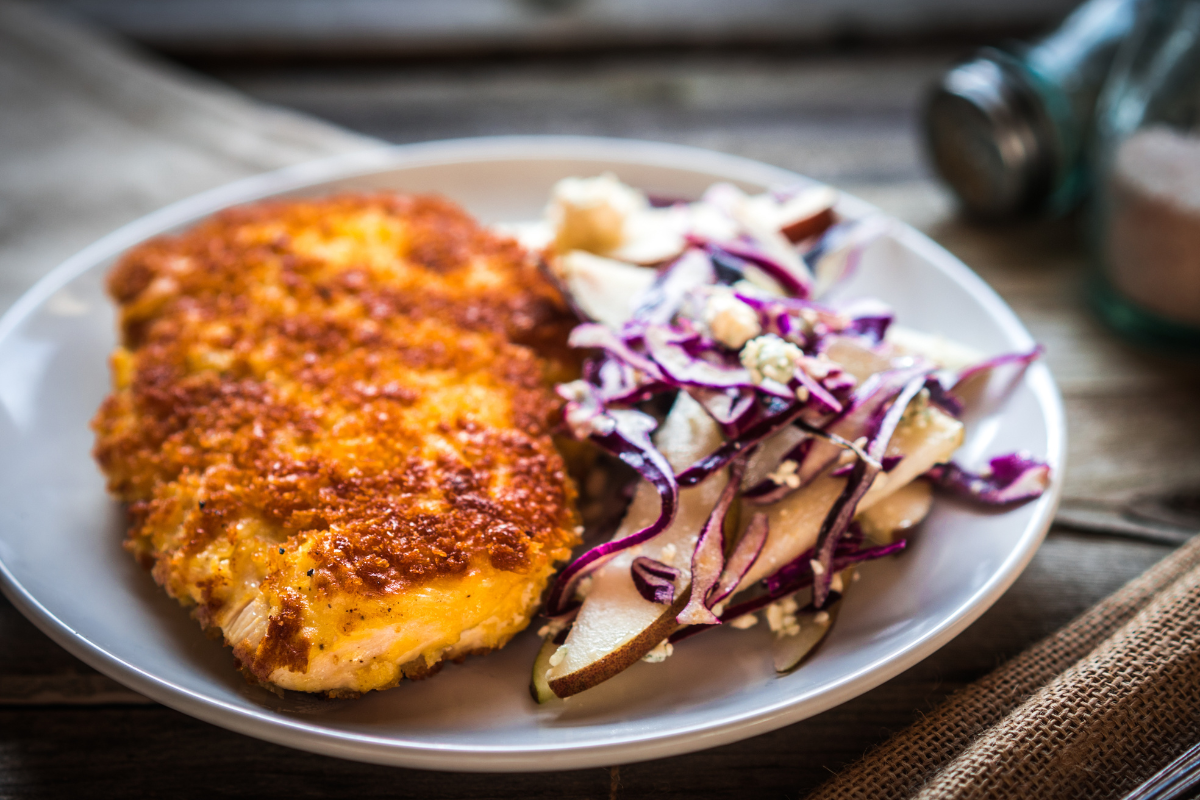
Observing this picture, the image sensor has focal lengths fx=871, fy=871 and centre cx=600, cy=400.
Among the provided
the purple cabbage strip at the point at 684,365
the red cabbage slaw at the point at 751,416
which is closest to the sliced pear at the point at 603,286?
the red cabbage slaw at the point at 751,416

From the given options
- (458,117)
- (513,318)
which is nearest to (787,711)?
(513,318)

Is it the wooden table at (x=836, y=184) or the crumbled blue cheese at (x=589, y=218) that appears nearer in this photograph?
the wooden table at (x=836, y=184)

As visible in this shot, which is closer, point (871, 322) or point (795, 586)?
point (795, 586)

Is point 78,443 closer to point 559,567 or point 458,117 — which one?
point 559,567

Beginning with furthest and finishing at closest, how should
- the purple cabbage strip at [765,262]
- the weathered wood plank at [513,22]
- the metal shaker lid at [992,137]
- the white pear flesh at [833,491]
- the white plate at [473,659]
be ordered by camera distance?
the weathered wood plank at [513,22] → the metal shaker lid at [992,137] → the purple cabbage strip at [765,262] → the white pear flesh at [833,491] → the white plate at [473,659]

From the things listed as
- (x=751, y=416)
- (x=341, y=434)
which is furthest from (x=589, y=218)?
(x=341, y=434)

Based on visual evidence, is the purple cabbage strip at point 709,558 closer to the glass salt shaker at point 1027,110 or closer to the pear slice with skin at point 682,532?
Result: the pear slice with skin at point 682,532

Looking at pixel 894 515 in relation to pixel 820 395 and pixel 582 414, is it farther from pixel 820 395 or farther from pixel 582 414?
pixel 582 414
